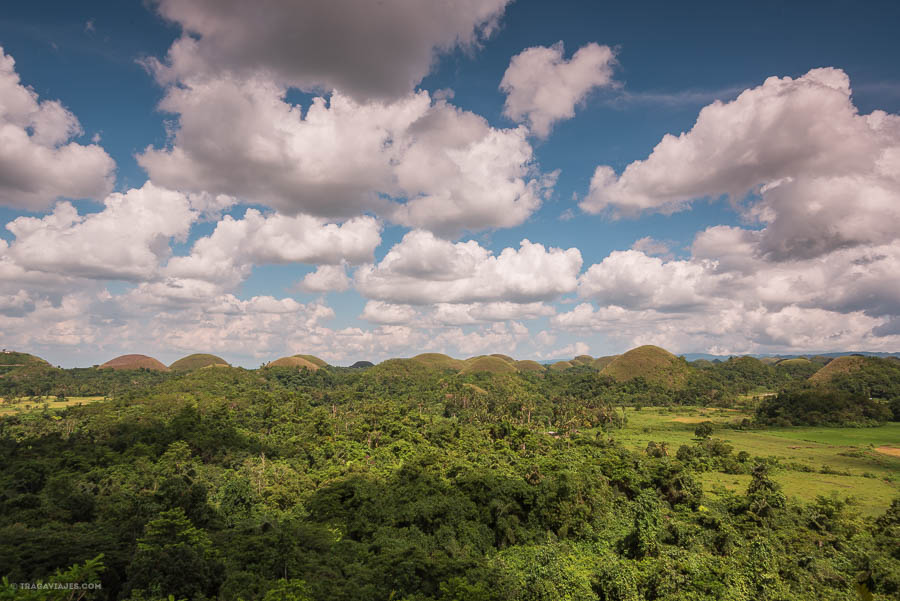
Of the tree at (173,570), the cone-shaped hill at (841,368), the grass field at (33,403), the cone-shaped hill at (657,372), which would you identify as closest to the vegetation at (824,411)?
the cone-shaped hill at (841,368)

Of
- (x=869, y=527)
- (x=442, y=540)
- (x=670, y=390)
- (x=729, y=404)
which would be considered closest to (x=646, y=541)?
(x=442, y=540)

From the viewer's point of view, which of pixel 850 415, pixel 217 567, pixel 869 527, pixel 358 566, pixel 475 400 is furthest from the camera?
pixel 475 400

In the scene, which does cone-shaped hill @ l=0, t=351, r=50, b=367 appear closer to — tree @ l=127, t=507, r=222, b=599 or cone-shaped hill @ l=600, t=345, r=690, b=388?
tree @ l=127, t=507, r=222, b=599

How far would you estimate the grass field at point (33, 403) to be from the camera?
112 m

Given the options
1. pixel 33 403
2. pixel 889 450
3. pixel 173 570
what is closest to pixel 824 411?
pixel 889 450

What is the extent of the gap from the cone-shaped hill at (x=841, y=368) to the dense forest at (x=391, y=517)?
5246 inches

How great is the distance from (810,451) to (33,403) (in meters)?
194

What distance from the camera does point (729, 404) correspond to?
146 meters

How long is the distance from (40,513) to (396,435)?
44879 mm

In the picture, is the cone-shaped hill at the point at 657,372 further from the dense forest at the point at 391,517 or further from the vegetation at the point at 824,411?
the dense forest at the point at 391,517

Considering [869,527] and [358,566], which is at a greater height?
[358,566]

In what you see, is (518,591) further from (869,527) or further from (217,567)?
(869,527)

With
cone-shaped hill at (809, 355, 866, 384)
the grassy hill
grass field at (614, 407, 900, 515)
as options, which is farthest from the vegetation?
the grassy hill

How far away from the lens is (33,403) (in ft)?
407
